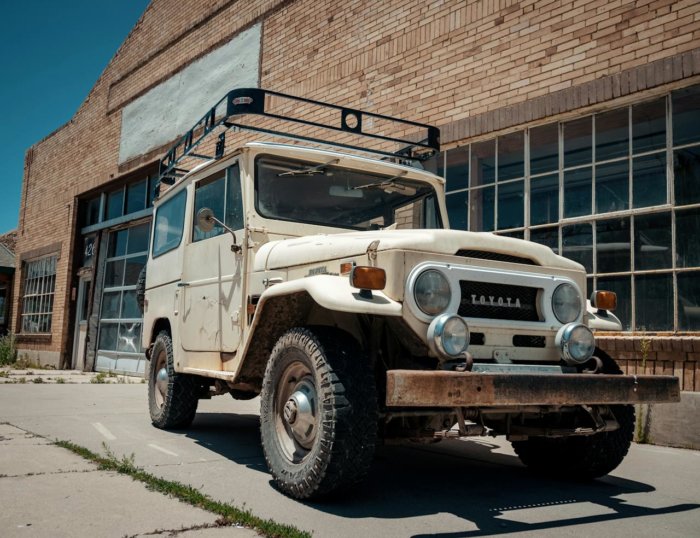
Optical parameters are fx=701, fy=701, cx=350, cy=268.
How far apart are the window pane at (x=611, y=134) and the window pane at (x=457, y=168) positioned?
5.34 ft

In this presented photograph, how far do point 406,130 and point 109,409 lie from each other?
4.80 metres

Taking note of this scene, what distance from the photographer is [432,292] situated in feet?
12.0

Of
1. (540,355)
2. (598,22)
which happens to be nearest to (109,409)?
(540,355)

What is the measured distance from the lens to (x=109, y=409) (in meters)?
7.69

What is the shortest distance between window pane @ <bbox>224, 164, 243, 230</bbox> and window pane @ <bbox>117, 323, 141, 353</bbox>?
958 centimetres

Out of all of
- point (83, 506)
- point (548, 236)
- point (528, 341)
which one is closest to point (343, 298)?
point (528, 341)

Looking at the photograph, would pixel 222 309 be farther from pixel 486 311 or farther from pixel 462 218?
pixel 462 218

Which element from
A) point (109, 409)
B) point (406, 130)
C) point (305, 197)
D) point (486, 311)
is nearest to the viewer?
point (486, 311)

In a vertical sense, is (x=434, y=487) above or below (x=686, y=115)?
below

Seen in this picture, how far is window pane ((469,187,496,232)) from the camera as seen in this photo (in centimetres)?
772

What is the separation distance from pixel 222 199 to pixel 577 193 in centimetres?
361

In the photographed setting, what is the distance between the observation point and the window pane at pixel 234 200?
4.99m

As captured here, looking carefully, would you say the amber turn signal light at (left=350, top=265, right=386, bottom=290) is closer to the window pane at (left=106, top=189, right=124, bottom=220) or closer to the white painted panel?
the white painted panel

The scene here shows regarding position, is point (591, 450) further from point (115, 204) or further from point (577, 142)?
point (115, 204)
